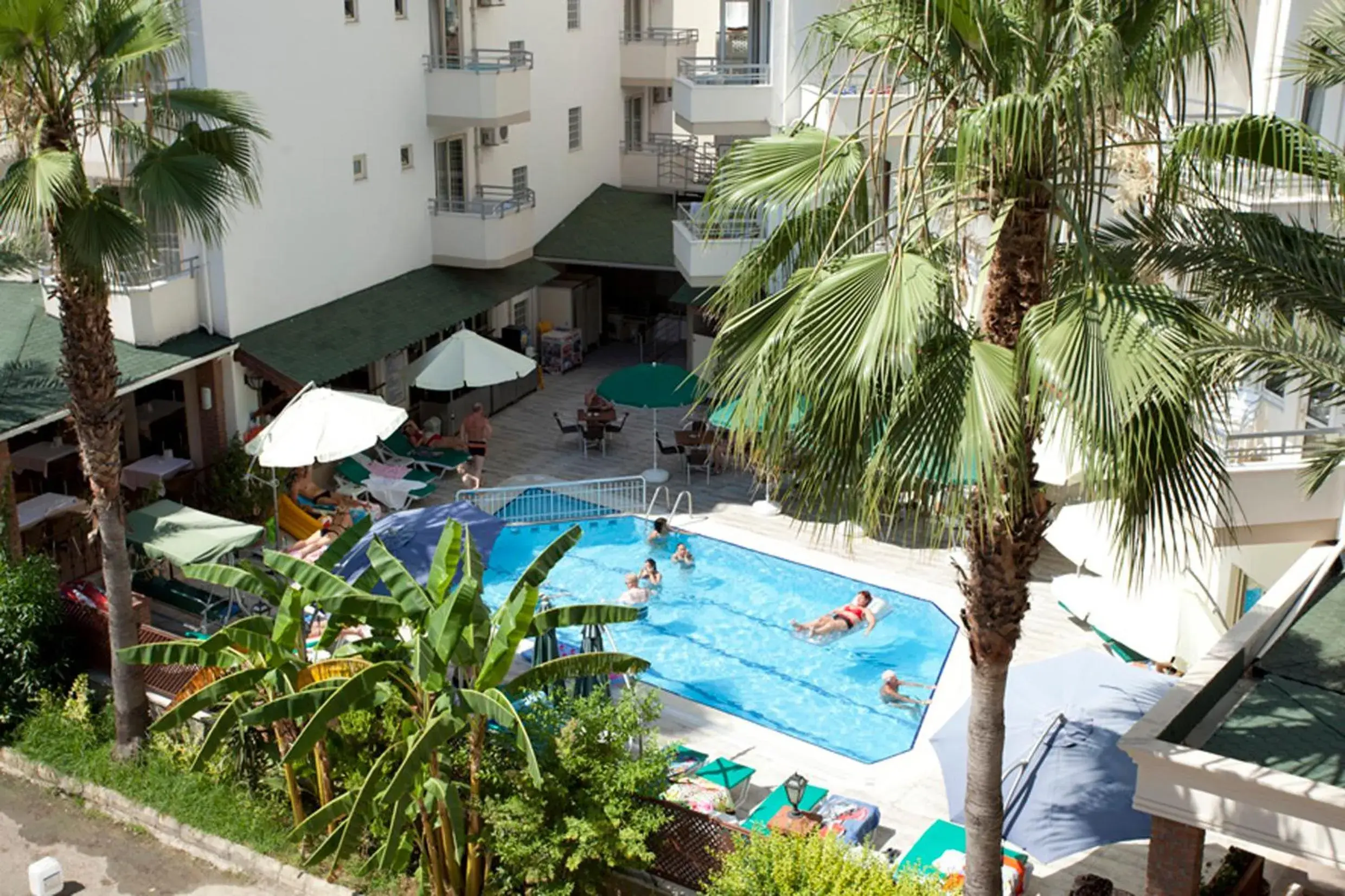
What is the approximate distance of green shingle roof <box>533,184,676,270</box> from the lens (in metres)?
32.3

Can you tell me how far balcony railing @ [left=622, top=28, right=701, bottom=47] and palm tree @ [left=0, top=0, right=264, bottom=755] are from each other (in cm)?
2084

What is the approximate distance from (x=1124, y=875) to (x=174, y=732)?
1117 cm

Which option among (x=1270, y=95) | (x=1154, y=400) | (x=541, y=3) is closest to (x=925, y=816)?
(x=1154, y=400)

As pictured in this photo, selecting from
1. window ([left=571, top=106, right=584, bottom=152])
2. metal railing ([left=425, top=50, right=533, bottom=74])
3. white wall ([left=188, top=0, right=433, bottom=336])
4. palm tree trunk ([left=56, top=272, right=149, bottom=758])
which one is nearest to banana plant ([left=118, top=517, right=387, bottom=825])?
palm tree trunk ([left=56, top=272, right=149, bottom=758])

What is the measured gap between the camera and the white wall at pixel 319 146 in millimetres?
23422

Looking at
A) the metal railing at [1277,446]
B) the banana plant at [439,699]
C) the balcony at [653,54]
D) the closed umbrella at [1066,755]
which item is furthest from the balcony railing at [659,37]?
the closed umbrella at [1066,755]

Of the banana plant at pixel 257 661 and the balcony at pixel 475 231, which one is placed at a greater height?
the balcony at pixel 475 231

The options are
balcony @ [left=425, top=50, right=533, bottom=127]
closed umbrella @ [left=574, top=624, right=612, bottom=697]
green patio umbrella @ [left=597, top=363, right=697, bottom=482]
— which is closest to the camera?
closed umbrella @ [left=574, top=624, right=612, bottom=697]

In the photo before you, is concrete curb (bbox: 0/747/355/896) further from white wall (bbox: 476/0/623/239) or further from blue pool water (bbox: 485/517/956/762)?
white wall (bbox: 476/0/623/239)

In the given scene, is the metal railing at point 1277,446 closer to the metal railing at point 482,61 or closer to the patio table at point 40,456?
the metal railing at point 482,61

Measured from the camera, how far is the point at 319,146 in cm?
2558

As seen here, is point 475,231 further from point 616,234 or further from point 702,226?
point 616,234

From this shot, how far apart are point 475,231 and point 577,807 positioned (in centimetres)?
1780

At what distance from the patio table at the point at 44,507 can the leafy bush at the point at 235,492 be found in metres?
2.45
